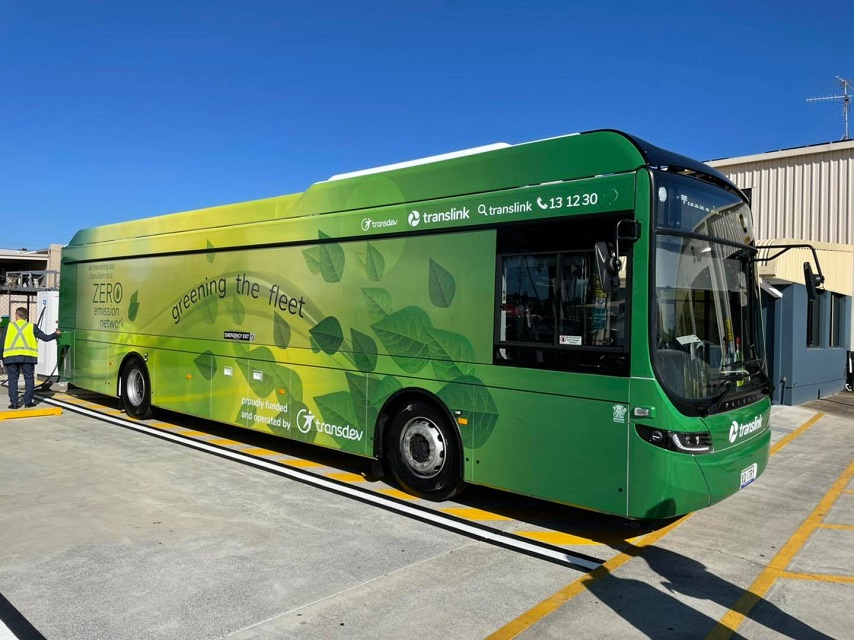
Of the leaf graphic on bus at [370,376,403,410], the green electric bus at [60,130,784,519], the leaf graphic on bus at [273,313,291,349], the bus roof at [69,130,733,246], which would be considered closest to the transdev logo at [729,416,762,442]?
the green electric bus at [60,130,784,519]

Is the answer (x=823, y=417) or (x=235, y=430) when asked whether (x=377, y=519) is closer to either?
(x=235, y=430)

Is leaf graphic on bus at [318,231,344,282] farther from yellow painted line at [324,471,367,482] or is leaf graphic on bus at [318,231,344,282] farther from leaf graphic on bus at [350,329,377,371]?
yellow painted line at [324,471,367,482]

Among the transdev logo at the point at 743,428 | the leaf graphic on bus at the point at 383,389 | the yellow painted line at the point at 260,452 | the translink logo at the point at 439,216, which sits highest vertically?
the translink logo at the point at 439,216

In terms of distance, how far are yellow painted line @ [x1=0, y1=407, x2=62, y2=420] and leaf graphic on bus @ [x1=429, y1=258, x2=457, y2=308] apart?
26.7ft

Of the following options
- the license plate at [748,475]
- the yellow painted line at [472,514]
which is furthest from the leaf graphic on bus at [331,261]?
the license plate at [748,475]

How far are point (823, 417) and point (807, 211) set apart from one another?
7.88 meters

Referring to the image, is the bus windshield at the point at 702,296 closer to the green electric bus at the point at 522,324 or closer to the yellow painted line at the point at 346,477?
the green electric bus at the point at 522,324

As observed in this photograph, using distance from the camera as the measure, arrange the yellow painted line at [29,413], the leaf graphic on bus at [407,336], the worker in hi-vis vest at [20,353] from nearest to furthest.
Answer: the leaf graphic on bus at [407,336], the yellow painted line at [29,413], the worker in hi-vis vest at [20,353]

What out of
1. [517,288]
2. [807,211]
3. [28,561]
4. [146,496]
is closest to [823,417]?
[807,211]

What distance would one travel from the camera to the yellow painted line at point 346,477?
738 centimetres

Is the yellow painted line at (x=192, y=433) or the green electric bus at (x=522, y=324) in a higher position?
the green electric bus at (x=522, y=324)

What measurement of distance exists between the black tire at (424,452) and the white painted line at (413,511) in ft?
0.79

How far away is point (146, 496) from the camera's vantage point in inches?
259

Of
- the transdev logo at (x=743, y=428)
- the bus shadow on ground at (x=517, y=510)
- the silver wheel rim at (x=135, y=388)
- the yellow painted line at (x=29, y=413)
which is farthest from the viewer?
the yellow painted line at (x=29, y=413)
